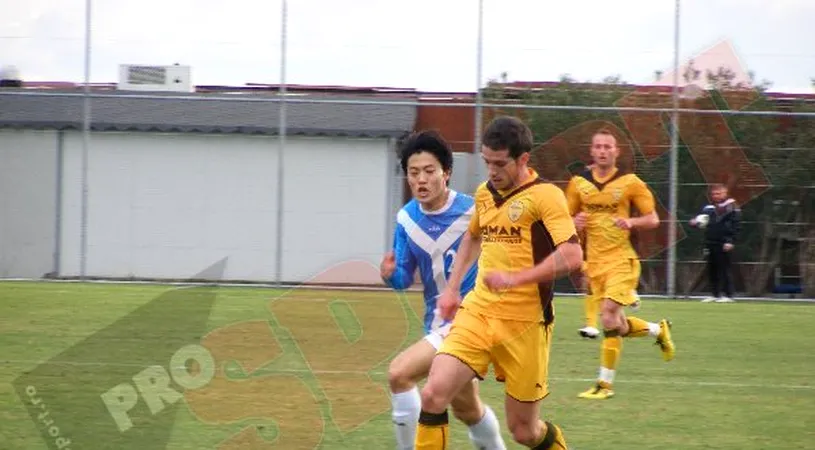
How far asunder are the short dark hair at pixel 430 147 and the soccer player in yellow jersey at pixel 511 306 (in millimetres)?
521

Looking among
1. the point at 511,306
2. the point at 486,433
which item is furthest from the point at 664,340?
the point at 511,306

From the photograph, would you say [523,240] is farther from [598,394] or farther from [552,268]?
[598,394]

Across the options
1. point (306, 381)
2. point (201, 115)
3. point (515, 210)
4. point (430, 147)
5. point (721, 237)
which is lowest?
point (306, 381)

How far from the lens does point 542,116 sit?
22172mm

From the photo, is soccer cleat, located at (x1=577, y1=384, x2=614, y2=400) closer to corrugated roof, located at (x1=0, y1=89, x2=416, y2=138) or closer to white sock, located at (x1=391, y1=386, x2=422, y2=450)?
white sock, located at (x1=391, y1=386, x2=422, y2=450)

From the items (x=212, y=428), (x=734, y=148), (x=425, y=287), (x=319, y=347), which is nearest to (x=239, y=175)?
(x=734, y=148)

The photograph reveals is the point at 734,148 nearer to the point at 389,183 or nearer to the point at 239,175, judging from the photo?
the point at 389,183

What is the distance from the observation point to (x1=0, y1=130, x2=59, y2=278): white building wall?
22.4 metres

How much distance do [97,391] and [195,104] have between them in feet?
44.8

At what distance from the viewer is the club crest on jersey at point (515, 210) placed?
21.0 ft

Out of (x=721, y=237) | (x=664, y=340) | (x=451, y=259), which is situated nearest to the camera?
(x=451, y=259)

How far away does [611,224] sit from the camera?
1144 cm

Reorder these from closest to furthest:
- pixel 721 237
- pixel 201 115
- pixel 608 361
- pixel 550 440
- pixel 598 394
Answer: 1. pixel 550 440
2. pixel 598 394
3. pixel 608 361
4. pixel 721 237
5. pixel 201 115

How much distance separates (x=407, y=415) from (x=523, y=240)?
1.10 metres
